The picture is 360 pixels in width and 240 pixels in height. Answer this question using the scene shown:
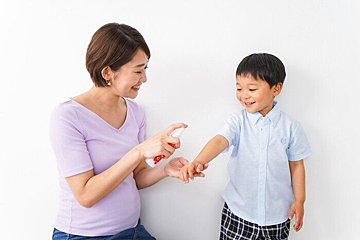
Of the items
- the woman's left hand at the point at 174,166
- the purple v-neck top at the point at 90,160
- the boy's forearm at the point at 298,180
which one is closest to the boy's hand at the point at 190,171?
the woman's left hand at the point at 174,166

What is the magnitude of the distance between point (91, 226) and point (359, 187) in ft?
2.69

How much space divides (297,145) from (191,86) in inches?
14.3

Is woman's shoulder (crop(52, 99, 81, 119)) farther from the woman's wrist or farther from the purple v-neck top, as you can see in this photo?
the woman's wrist

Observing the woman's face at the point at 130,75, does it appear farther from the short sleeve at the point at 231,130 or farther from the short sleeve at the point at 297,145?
the short sleeve at the point at 297,145

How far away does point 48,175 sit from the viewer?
4.47 ft

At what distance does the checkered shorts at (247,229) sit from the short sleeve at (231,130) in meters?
0.21

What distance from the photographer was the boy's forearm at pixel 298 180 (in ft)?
4.07

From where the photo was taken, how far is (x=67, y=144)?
1101mm

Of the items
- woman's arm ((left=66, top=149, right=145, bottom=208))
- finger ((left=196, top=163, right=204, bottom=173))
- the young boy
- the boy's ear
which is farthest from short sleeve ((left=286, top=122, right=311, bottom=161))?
woman's arm ((left=66, top=149, right=145, bottom=208))

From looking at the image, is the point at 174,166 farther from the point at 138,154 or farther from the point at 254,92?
the point at 254,92

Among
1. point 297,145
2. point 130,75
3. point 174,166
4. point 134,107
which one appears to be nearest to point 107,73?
point 130,75

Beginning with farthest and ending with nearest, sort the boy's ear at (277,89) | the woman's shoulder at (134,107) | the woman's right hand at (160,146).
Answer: the woman's shoulder at (134,107)
the boy's ear at (277,89)
the woman's right hand at (160,146)

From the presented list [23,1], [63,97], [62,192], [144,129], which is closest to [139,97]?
[144,129]

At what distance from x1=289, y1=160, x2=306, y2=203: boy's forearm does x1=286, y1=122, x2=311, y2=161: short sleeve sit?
0.10 feet
